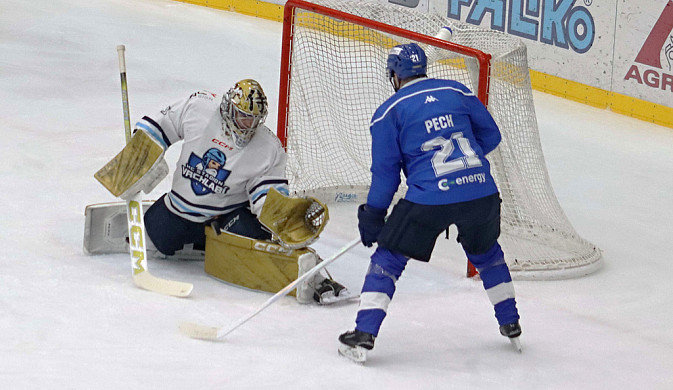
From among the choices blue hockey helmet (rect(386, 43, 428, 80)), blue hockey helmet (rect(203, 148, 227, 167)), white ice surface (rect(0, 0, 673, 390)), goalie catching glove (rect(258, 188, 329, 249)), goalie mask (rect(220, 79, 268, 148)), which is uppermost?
blue hockey helmet (rect(386, 43, 428, 80))

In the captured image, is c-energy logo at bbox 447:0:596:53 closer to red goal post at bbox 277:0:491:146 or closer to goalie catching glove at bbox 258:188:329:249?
red goal post at bbox 277:0:491:146

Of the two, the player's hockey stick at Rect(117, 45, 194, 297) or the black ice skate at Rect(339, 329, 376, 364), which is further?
the player's hockey stick at Rect(117, 45, 194, 297)

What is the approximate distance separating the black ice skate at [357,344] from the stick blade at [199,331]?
440mm

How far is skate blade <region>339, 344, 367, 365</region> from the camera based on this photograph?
341 cm

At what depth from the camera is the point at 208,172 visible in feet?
13.4

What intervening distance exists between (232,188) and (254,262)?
0.31 m

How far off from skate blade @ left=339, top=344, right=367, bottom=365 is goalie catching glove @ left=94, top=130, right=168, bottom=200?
1127 millimetres

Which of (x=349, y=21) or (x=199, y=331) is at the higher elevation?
(x=349, y=21)

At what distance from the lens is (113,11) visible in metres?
9.21

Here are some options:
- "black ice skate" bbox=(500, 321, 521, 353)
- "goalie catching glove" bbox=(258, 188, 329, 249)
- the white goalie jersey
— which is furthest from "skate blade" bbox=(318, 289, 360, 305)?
"black ice skate" bbox=(500, 321, 521, 353)

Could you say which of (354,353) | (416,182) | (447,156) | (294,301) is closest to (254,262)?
(294,301)

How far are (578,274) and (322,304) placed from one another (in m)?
1.34

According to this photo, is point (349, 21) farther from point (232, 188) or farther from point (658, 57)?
point (658, 57)

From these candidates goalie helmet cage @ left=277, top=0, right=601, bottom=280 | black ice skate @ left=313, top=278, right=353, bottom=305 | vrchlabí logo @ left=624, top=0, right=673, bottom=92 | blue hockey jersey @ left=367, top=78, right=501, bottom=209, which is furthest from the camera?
vrchlabí logo @ left=624, top=0, right=673, bottom=92
